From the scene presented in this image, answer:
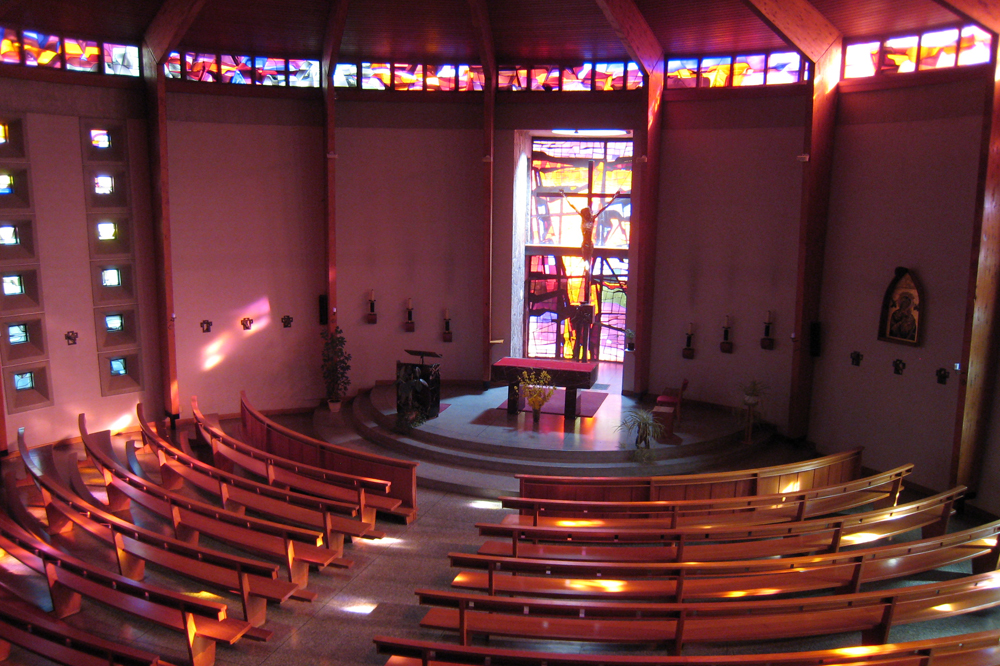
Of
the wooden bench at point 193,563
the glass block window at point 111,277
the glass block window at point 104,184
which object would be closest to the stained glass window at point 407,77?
the glass block window at point 104,184

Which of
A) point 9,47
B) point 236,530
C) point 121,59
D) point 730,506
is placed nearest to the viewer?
point 236,530

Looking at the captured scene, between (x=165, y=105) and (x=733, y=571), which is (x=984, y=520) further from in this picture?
(x=165, y=105)

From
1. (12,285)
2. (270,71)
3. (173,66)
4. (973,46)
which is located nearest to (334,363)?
(12,285)

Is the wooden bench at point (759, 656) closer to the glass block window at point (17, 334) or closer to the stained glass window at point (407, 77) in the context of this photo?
the glass block window at point (17, 334)

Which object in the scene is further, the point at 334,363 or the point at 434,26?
the point at 334,363

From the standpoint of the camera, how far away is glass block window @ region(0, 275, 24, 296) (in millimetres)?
10287

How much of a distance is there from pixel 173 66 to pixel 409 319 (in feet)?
18.0

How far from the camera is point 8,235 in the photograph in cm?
1022

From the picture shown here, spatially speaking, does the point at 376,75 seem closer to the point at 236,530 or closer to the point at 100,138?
the point at 100,138

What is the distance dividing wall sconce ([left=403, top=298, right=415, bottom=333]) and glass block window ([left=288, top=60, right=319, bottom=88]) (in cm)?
393

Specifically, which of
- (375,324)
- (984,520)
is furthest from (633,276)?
(984,520)

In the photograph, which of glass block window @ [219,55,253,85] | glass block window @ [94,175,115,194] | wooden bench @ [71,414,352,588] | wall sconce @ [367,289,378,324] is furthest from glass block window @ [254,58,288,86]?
wooden bench @ [71,414,352,588]

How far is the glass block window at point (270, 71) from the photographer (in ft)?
39.2

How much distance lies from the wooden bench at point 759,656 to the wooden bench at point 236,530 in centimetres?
176
